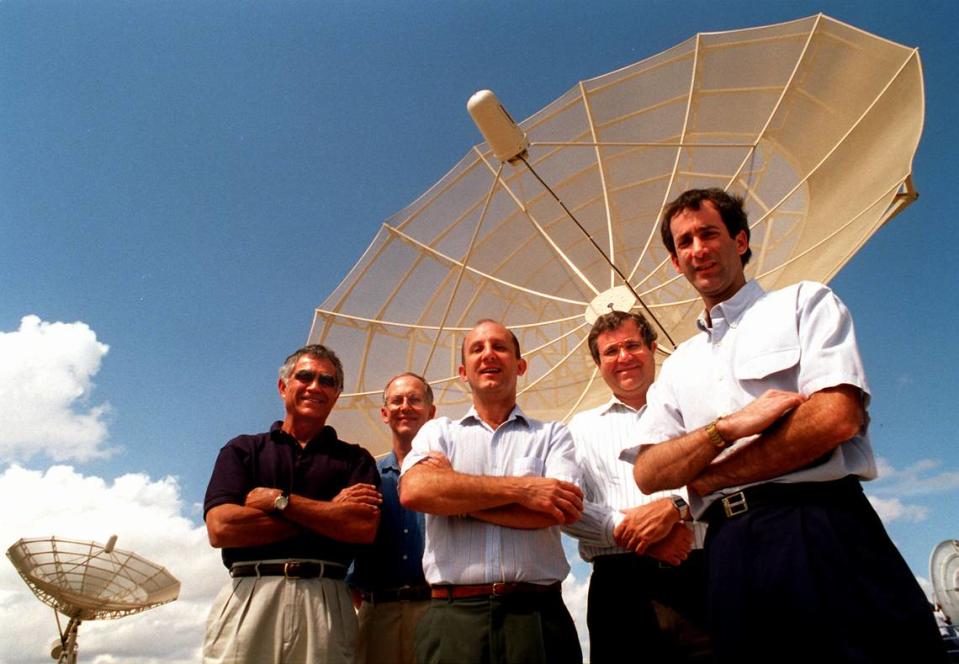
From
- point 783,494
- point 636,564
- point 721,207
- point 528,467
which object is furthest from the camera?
point 636,564

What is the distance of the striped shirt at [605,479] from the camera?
13.0 feet

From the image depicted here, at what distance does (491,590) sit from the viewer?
3354mm

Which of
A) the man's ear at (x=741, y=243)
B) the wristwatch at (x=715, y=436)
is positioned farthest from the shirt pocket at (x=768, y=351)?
the man's ear at (x=741, y=243)

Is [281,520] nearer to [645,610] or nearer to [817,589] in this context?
[645,610]

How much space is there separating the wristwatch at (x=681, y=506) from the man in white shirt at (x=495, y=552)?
1.95 ft

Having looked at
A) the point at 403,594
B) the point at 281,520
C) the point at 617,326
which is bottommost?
the point at 403,594

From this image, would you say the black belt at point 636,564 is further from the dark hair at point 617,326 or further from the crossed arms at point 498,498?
the dark hair at point 617,326

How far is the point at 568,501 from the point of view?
345 centimetres

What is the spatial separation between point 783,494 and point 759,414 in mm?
353

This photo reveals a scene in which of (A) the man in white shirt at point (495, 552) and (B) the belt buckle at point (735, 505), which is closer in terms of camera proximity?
(B) the belt buckle at point (735, 505)

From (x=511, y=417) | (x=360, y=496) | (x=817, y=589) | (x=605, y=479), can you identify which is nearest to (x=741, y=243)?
(x=511, y=417)

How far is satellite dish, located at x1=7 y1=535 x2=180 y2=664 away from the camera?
23797mm

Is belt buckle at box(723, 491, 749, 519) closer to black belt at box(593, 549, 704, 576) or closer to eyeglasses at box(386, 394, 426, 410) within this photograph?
black belt at box(593, 549, 704, 576)

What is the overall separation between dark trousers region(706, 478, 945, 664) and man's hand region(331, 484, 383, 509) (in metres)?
2.45
